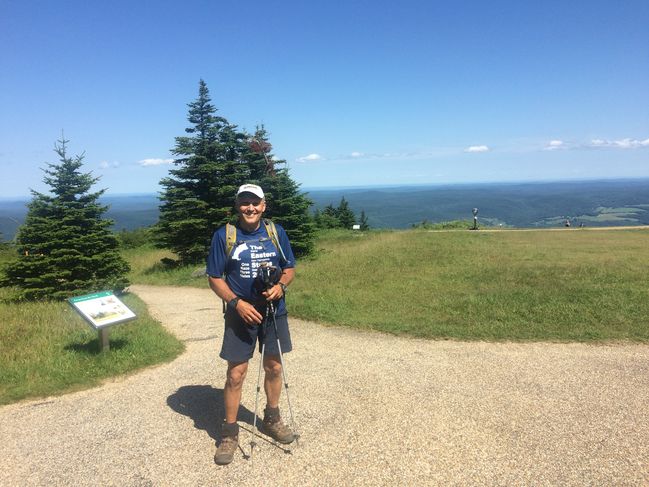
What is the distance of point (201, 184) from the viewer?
810 inches

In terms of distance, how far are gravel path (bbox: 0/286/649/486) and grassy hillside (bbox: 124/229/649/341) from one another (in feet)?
5.23

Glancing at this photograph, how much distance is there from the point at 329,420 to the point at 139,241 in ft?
96.1

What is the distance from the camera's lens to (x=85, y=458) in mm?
3896

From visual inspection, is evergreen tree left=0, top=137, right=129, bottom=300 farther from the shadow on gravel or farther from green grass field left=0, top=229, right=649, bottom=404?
the shadow on gravel

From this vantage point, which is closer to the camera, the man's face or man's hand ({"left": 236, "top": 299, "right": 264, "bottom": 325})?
man's hand ({"left": 236, "top": 299, "right": 264, "bottom": 325})

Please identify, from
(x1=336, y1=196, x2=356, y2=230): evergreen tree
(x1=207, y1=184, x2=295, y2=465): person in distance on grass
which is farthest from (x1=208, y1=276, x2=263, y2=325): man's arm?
(x1=336, y1=196, x2=356, y2=230): evergreen tree

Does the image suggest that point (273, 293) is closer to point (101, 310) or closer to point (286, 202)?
point (101, 310)

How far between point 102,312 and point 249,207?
12.6 ft

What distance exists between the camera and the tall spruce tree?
19891 millimetres

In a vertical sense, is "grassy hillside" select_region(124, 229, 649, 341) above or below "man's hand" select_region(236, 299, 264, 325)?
below

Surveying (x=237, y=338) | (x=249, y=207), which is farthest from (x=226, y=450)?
(x=249, y=207)

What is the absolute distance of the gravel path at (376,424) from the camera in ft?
12.0

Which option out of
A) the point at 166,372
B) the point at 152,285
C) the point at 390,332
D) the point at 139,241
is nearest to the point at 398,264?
the point at 390,332

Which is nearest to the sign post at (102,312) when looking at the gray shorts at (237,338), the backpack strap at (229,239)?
the gray shorts at (237,338)
